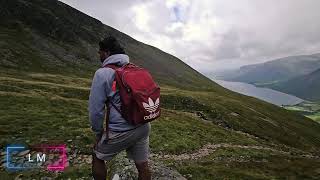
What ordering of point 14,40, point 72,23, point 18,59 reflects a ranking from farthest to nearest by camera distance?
point 72,23 → point 14,40 → point 18,59

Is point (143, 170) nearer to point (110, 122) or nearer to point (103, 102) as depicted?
point (110, 122)

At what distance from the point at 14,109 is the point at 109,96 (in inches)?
1139

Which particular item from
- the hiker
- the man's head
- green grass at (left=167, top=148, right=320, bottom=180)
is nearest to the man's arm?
the hiker

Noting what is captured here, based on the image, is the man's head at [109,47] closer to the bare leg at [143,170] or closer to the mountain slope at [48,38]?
the bare leg at [143,170]

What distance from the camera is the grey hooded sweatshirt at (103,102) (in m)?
8.39

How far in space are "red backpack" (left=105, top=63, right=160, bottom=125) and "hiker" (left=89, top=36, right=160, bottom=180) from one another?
44 mm

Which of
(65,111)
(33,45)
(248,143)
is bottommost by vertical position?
(248,143)

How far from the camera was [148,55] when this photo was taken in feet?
609

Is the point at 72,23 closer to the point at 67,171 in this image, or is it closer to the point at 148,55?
the point at 148,55

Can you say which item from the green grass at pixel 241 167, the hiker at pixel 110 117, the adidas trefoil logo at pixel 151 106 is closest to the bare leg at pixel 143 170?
the hiker at pixel 110 117

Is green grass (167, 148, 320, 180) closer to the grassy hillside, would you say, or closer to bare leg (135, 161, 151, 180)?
the grassy hillside

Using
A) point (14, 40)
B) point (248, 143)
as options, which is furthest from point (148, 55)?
point (248, 143)

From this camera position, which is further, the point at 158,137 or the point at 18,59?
the point at 18,59

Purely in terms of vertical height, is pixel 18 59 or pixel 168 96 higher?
pixel 18 59
